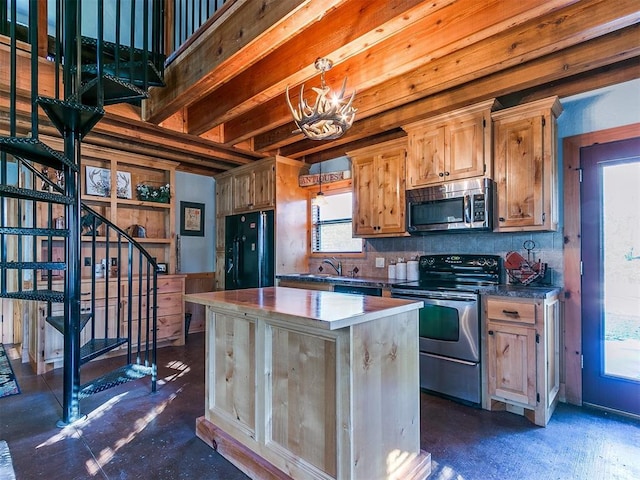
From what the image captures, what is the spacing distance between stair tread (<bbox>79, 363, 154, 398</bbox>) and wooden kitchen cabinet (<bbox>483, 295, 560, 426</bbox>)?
9.09 ft

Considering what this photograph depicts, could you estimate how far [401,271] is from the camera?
372 cm

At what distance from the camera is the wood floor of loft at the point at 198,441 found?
1.92m

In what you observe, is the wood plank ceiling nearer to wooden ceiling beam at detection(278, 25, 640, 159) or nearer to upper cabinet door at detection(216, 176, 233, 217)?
wooden ceiling beam at detection(278, 25, 640, 159)

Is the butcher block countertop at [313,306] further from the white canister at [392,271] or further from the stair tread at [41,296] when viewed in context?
the white canister at [392,271]

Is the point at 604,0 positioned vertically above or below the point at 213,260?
above

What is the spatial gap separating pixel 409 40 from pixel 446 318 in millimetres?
2112

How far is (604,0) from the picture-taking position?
1939 mm

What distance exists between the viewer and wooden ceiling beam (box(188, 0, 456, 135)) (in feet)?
6.32

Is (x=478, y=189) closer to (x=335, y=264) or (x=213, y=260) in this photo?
(x=335, y=264)

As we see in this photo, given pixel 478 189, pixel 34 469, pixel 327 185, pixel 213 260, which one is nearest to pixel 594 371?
pixel 478 189

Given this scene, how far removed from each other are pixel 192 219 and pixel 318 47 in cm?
386

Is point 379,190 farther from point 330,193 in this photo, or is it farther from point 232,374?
point 232,374

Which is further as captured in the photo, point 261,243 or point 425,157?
point 261,243

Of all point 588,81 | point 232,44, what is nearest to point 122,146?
point 232,44
